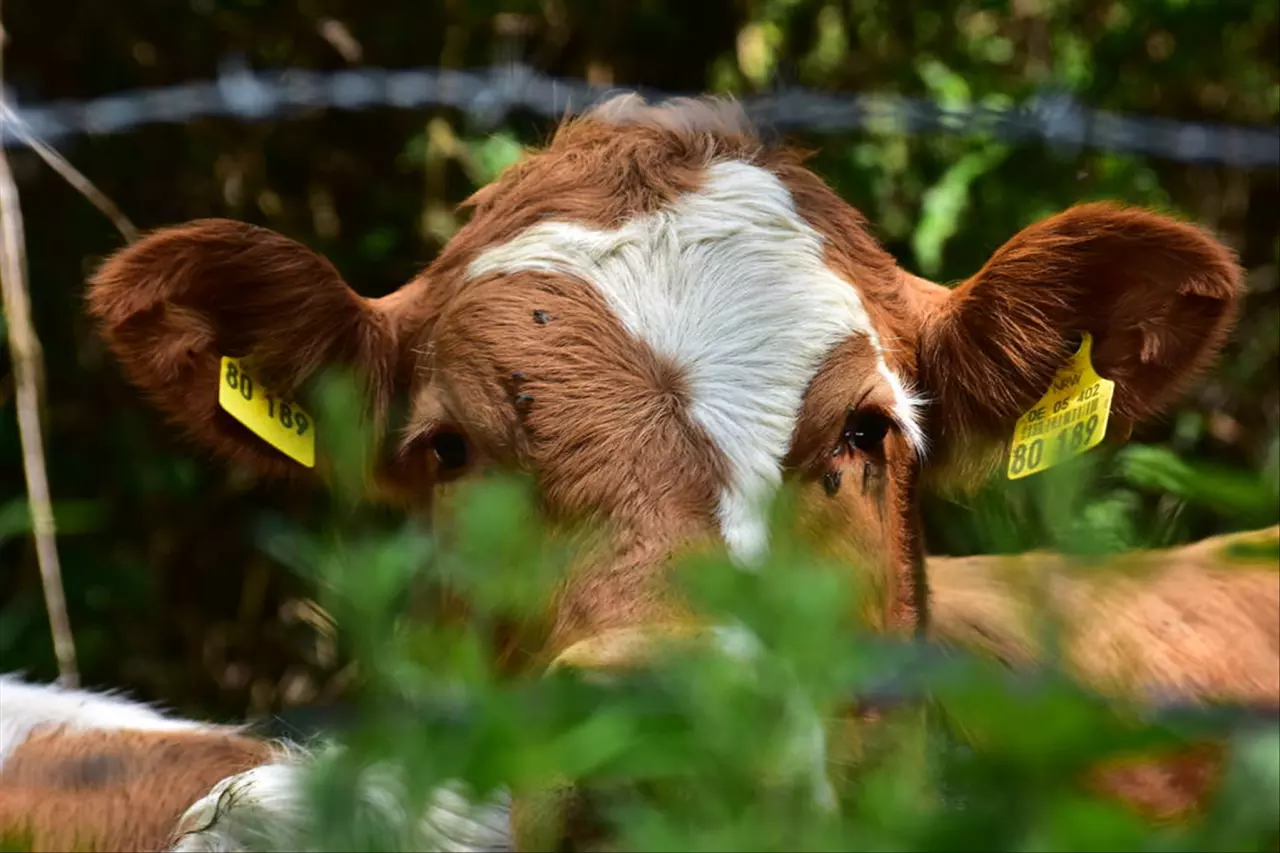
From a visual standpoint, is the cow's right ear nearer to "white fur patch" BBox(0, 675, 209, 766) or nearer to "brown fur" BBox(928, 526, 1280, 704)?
"white fur patch" BBox(0, 675, 209, 766)

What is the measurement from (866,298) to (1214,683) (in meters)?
1.48

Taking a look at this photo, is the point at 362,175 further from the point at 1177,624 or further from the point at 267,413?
the point at 1177,624

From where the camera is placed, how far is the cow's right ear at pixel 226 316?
106 inches

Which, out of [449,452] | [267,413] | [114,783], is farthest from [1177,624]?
[114,783]

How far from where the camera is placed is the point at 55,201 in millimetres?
5332

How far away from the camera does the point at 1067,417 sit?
2.77m

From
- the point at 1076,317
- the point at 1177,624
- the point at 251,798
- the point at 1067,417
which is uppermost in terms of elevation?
the point at 1076,317

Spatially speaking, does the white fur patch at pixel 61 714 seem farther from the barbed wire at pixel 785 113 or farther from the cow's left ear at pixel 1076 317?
the cow's left ear at pixel 1076 317

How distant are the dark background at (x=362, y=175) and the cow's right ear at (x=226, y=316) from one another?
2.10 m

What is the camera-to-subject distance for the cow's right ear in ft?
8.86

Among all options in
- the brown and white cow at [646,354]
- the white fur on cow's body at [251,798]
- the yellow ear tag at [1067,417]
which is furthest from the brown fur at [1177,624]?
the white fur on cow's body at [251,798]

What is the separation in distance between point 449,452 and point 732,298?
58 cm

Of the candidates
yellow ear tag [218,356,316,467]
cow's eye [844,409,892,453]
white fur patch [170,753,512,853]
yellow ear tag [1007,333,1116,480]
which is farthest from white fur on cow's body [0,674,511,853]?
yellow ear tag [1007,333,1116,480]

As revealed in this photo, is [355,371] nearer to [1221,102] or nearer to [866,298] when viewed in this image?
[866,298]
